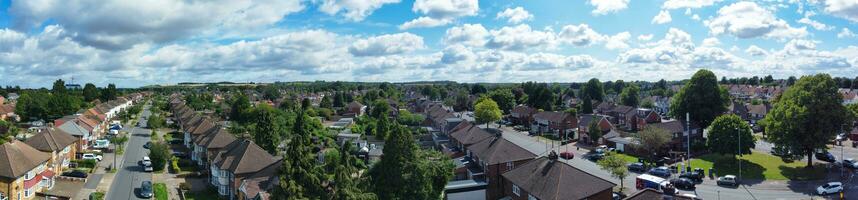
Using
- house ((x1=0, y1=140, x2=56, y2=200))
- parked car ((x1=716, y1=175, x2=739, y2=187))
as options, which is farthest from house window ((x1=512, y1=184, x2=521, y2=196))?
house ((x1=0, y1=140, x2=56, y2=200))

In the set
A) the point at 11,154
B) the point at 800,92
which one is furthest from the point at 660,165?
the point at 11,154

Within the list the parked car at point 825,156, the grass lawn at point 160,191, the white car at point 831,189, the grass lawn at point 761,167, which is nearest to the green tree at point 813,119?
the grass lawn at point 761,167

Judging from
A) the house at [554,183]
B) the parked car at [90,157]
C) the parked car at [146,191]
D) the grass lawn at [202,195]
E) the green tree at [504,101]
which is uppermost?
the green tree at [504,101]

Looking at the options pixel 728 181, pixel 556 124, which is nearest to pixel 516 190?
pixel 728 181

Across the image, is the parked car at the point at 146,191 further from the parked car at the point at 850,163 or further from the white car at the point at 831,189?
the parked car at the point at 850,163

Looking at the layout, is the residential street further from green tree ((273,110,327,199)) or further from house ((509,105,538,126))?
house ((509,105,538,126))

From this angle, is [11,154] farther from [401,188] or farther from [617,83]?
[617,83]

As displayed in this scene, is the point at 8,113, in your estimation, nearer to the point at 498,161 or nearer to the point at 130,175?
the point at 130,175
